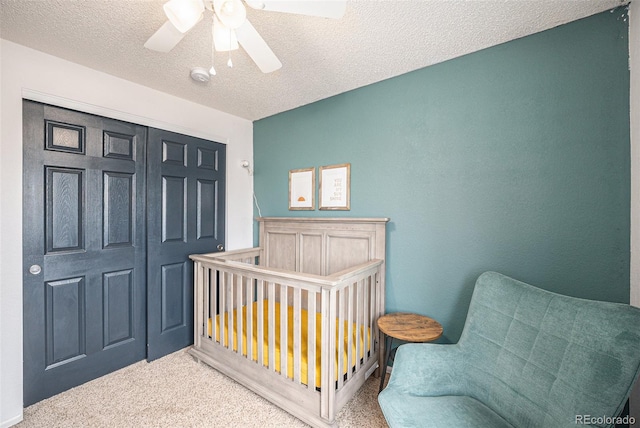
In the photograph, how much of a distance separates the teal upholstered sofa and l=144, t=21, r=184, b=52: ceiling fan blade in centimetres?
197

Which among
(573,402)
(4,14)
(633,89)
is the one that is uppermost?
(4,14)

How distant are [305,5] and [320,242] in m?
1.83

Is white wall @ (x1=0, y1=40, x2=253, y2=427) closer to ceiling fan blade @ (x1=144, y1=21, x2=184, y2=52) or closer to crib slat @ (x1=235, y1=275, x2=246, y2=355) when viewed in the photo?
ceiling fan blade @ (x1=144, y1=21, x2=184, y2=52)

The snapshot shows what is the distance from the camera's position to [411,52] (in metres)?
1.80

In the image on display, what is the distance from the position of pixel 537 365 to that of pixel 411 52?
191 centimetres

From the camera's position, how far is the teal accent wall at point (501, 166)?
4.72 feet

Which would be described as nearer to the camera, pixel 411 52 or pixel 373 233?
pixel 411 52

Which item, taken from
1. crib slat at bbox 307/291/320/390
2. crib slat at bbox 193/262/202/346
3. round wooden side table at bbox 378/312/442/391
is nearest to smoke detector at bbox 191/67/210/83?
crib slat at bbox 193/262/202/346

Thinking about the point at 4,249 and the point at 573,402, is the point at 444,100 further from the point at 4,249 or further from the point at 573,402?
the point at 4,249

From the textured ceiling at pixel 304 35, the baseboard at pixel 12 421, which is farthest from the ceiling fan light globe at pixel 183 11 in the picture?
the baseboard at pixel 12 421

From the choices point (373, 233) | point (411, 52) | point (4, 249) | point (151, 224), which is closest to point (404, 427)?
point (373, 233)

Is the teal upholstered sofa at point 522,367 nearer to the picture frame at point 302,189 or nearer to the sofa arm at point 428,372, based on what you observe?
the sofa arm at point 428,372

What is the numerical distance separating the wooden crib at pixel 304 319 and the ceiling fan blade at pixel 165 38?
4.54 feet

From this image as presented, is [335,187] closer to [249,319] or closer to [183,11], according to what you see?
[249,319]
